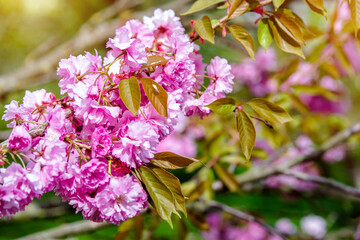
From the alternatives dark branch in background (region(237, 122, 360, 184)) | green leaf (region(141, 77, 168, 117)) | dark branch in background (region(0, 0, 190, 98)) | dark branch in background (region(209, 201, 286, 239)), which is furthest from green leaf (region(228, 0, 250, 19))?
dark branch in background (region(0, 0, 190, 98))

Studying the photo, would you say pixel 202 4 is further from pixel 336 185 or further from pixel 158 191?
pixel 336 185

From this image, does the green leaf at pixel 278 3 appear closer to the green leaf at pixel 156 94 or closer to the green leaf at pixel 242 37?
the green leaf at pixel 242 37

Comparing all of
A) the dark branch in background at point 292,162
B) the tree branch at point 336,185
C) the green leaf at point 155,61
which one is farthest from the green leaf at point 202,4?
the dark branch in background at point 292,162

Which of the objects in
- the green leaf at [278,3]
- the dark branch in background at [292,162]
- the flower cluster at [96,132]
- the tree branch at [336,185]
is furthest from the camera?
the dark branch in background at [292,162]

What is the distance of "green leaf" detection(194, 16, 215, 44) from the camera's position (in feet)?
1.99

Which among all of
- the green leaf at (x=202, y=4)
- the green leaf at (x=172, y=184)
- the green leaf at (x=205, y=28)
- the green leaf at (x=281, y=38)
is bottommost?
the green leaf at (x=172, y=184)

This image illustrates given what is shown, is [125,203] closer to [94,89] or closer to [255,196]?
[94,89]

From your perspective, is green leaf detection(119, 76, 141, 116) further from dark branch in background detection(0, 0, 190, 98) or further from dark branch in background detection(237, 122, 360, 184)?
dark branch in background detection(0, 0, 190, 98)

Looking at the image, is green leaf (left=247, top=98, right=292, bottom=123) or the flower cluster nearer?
the flower cluster

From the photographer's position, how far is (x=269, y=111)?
2.10 ft

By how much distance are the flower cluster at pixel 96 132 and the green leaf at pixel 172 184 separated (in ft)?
0.11

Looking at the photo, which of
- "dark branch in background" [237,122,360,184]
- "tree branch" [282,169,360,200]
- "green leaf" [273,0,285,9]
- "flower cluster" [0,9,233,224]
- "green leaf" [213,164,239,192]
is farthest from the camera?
"dark branch in background" [237,122,360,184]

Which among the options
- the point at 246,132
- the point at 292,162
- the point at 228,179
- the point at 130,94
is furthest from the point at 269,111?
the point at 292,162

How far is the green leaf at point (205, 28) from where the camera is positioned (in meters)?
0.61
